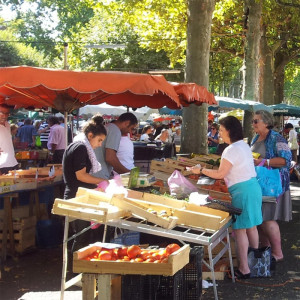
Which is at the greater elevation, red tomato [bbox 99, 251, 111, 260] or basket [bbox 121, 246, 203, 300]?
red tomato [bbox 99, 251, 111, 260]

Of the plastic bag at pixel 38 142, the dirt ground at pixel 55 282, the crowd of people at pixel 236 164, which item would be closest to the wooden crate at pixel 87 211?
the crowd of people at pixel 236 164

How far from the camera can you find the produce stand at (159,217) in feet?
17.2

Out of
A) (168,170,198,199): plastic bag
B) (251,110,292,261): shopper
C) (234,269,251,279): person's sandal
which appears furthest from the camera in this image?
(251,110,292,261): shopper

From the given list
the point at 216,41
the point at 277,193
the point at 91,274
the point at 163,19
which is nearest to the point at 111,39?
the point at 216,41

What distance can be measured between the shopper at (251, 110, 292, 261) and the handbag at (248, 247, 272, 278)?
386 mm

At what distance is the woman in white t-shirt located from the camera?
646 cm

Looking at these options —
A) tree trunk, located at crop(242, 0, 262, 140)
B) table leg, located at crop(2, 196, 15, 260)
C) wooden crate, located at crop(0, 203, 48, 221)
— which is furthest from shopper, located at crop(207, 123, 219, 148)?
table leg, located at crop(2, 196, 15, 260)

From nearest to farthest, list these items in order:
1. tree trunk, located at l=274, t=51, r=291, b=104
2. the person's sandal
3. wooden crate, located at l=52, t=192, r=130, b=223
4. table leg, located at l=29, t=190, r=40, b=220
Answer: wooden crate, located at l=52, t=192, r=130, b=223 → the person's sandal → table leg, located at l=29, t=190, r=40, b=220 → tree trunk, located at l=274, t=51, r=291, b=104

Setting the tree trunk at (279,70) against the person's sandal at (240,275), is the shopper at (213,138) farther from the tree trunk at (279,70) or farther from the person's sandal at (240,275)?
the person's sandal at (240,275)

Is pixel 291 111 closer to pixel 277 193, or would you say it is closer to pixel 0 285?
pixel 277 193

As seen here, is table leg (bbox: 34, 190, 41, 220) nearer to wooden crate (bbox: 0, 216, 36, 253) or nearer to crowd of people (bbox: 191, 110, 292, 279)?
wooden crate (bbox: 0, 216, 36, 253)

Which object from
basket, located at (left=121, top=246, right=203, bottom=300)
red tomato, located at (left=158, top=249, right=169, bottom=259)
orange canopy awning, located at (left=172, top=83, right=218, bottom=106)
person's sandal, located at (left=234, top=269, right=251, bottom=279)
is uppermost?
orange canopy awning, located at (left=172, top=83, right=218, bottom=106)

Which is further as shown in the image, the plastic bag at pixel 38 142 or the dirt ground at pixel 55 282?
the plastic bag at pixel 38 142

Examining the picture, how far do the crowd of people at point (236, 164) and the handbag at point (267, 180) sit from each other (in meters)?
0.09
